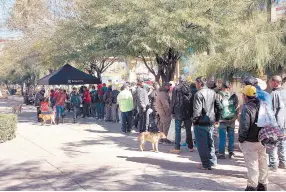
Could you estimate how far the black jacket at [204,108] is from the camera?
21.9 feet

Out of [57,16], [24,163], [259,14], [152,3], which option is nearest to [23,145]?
[24,163]

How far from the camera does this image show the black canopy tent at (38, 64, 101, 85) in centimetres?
1666

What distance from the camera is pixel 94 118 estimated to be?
1775 cm

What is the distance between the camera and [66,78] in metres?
17.0

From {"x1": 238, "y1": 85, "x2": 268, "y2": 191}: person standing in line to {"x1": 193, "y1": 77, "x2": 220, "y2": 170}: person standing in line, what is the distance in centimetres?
139

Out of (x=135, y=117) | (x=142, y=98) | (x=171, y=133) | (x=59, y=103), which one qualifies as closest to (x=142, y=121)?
(x=142, y=98)

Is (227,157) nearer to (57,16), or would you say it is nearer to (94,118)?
(94,118)

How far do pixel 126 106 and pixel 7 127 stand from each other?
Result: 12.3ft

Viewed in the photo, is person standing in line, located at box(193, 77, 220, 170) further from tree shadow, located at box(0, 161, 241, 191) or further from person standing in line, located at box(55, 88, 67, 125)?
person standing in line, located at box(55, 88, 67, 125)

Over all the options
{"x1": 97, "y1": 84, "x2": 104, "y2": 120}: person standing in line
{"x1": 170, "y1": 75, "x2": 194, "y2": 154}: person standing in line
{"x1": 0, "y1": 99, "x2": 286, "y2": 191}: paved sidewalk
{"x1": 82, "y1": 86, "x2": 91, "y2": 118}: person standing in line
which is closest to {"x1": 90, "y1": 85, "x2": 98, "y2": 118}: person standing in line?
{"x1": 82, "y1": 86, "x2": 91, "y2": 118}: person standing in line

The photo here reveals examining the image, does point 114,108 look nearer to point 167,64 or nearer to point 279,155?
point 167,64

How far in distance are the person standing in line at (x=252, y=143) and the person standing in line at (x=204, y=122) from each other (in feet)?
4.58

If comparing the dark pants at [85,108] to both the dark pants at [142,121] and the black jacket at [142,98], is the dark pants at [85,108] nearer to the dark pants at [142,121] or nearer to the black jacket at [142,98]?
the dark pants at [142,121]

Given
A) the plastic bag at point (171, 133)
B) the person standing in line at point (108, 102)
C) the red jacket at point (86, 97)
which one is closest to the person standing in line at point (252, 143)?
the plastic bag at point (171, 133)
